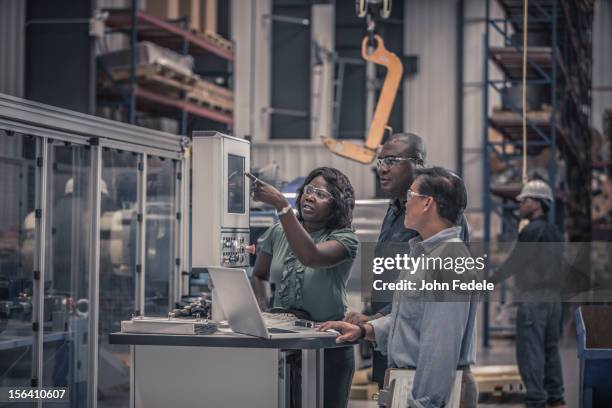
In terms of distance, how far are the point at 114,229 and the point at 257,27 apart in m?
11.2

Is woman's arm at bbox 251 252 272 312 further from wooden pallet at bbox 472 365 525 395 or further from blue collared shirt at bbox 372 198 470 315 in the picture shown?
wooden pallet at bbox 472 365 525 395

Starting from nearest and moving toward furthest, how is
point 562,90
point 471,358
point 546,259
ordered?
1. point 471,358
2. point 546,259
3. point 562,90

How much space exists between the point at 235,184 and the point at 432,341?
1.53m

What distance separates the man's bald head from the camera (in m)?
4.85

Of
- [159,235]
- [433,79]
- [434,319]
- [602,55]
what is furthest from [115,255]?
[602,55]

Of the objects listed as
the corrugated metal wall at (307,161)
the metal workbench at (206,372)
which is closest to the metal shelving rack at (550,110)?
the corrugated metal wall at (307,161)

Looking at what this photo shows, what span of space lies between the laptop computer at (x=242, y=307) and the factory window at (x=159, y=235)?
14.3 ft

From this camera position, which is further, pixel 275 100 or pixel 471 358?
pixel 275 100


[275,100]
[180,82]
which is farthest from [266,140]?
[180,82]

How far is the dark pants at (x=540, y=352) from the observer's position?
28.8 ft

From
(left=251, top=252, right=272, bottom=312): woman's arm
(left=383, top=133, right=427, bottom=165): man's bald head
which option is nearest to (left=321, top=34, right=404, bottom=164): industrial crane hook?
(left=383, top=133, right=427, bottom=165): man's bald head

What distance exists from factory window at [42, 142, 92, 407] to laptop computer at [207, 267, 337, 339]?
338 cm

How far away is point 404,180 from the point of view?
4.86m

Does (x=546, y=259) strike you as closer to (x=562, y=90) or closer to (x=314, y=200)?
(x=314, y=200)
